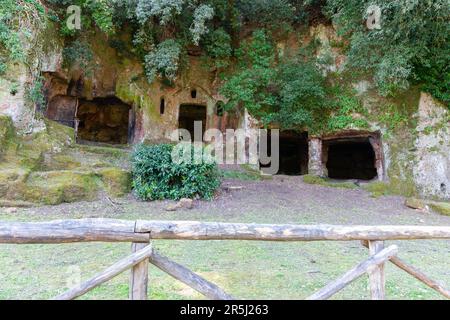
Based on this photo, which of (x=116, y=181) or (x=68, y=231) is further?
(x=116, y=181)

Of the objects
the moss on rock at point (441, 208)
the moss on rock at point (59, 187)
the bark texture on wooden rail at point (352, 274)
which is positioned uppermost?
the moss on rock at point (59, 187)

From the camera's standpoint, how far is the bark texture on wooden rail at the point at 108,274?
2605 mm

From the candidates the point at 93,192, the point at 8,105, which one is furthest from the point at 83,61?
the point at 93,192

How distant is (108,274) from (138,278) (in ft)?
0.90

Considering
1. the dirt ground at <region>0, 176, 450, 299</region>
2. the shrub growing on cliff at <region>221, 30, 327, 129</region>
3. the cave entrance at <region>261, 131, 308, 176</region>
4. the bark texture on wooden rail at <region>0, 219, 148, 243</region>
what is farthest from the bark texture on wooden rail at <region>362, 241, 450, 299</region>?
the cave entrance at <region>261, 131, 308, 176</region>

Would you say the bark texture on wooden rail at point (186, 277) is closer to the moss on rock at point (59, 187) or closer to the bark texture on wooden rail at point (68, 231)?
the bark texture on wooden rail at point (68, 231)

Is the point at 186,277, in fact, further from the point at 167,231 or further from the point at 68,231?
the point at 68,231

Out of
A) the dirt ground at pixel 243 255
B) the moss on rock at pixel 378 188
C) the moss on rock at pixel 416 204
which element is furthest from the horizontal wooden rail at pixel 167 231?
the moss on rock at pixel 378 188

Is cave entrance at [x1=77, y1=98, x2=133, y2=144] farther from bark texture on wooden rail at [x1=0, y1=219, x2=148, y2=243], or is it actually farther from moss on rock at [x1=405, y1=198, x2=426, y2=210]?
bark texture on wooden rail at [x1=0, y1=219, x2=148, y2=243]

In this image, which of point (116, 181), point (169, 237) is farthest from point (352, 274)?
point (116, 181)

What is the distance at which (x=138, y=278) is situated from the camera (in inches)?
111

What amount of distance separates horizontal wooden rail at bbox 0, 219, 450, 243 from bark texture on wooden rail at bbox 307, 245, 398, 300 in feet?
0.55

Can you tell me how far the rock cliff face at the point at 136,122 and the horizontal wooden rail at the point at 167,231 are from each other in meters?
6.04

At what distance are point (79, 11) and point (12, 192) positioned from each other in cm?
682
